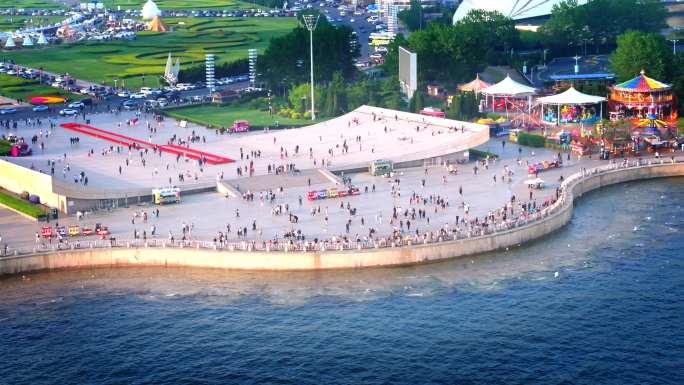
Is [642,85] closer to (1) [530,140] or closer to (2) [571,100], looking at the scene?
(2) [571,100]

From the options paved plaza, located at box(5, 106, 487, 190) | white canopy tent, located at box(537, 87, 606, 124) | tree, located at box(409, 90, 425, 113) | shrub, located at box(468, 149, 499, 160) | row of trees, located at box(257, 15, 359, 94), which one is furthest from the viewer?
row of trees, located at box(257, 15, 359, 94)

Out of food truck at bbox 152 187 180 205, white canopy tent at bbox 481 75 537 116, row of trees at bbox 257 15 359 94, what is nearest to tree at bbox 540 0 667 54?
row of trees at bbox 257 15 359 94

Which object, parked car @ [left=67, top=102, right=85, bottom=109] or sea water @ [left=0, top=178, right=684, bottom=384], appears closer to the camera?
sea water @ [left=0, top=178, right=684, bottom=384]

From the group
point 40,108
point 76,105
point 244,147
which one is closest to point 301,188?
point 244,147

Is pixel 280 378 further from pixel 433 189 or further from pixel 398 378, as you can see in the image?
pixel 433 189

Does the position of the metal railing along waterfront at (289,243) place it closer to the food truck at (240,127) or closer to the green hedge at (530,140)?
the green hedge at (530,140)

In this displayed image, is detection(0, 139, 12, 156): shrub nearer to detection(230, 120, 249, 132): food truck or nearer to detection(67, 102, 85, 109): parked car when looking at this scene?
detection(230, 120, 249, 132): food truck

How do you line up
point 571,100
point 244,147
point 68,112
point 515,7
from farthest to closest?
point 515,7
point 68,112
point 571,100
point 244,147
